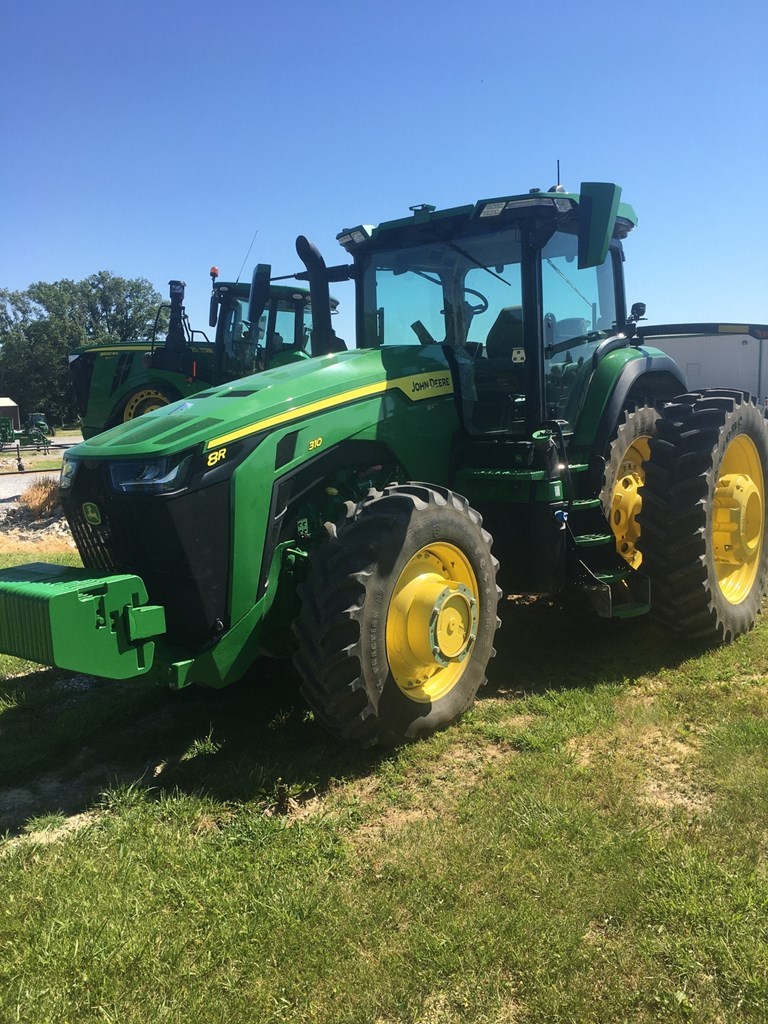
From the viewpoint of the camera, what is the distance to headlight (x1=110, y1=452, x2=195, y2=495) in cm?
344

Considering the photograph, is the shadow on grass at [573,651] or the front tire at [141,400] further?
the front tire at [141,400]

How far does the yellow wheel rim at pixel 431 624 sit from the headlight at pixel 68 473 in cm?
166

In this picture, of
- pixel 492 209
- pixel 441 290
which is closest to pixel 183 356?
pixel 441 290

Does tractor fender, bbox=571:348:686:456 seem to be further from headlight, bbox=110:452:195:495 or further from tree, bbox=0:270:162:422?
tree, bbox=0:270:162:422

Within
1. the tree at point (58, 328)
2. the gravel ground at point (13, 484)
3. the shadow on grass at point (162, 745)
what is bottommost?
the shadow on grass at point (162, 745)

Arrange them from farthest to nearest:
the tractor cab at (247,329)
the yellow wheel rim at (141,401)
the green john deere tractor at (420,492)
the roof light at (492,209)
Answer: the yellow wheel rim at (141,401) < the tractor cab at (247,329) < the roof light at (492,209) < the green john deere tractor at (420,492)

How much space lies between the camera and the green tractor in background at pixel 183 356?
12.1 m

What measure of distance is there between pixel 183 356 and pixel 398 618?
11.4m

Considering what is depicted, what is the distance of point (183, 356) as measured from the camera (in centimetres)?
1407

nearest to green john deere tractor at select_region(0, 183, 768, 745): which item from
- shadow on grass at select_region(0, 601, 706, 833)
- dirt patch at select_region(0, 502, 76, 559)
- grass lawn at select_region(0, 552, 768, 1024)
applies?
shadow on grass at select_region(0, 601, 706, 833)

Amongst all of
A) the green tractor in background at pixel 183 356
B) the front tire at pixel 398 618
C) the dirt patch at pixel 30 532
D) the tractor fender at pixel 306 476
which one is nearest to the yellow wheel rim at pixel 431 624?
the front tire at pixel 398 618

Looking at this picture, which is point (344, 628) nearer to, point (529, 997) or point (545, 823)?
point (545, 823)

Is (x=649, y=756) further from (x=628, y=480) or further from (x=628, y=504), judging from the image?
(x=628, y=480)

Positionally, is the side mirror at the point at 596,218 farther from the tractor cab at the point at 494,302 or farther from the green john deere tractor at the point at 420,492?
the tractor cab at the point at 494,302
